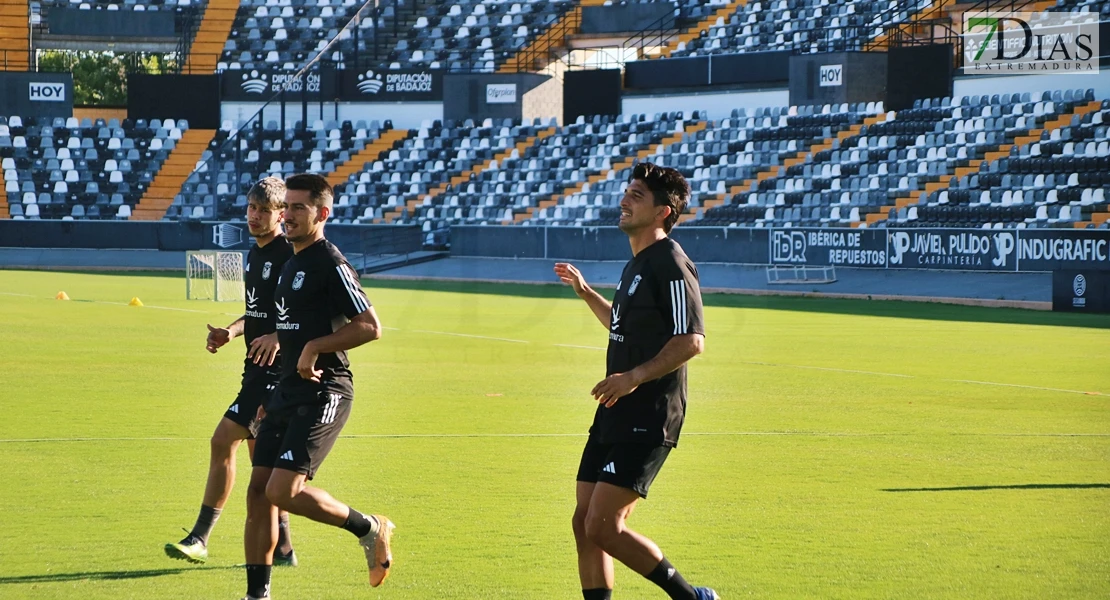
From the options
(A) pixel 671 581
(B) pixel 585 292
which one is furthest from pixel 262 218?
(A) pixel 671 581

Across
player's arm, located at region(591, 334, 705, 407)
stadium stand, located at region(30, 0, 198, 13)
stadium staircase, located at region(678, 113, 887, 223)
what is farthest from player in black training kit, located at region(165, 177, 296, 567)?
stadium stand, located at region(30, 0, 198, 13)

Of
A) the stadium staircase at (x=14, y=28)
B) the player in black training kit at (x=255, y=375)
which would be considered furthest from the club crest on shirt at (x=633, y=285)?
the stadium staircase at (x=14, y=28)

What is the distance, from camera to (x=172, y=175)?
5172 centimetres

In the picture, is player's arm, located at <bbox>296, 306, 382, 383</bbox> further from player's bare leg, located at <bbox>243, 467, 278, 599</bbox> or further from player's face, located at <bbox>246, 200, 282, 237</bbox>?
player's face, located at <bbox>246, 200, 282, 237</bbox>

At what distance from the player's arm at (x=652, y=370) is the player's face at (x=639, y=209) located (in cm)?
51

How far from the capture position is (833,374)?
58.4 ft

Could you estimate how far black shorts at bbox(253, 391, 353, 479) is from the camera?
6.58m

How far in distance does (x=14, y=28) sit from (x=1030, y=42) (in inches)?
1500

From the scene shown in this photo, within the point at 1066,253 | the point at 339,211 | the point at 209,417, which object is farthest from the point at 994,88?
the point at 209,417

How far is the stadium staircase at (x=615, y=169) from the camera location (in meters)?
46.2

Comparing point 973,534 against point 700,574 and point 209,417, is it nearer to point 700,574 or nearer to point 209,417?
point 700,574

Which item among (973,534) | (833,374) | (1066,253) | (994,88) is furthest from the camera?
(994,88)

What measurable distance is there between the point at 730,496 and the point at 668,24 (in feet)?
146

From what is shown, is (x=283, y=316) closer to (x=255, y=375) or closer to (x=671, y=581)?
(x=255, y=375)
